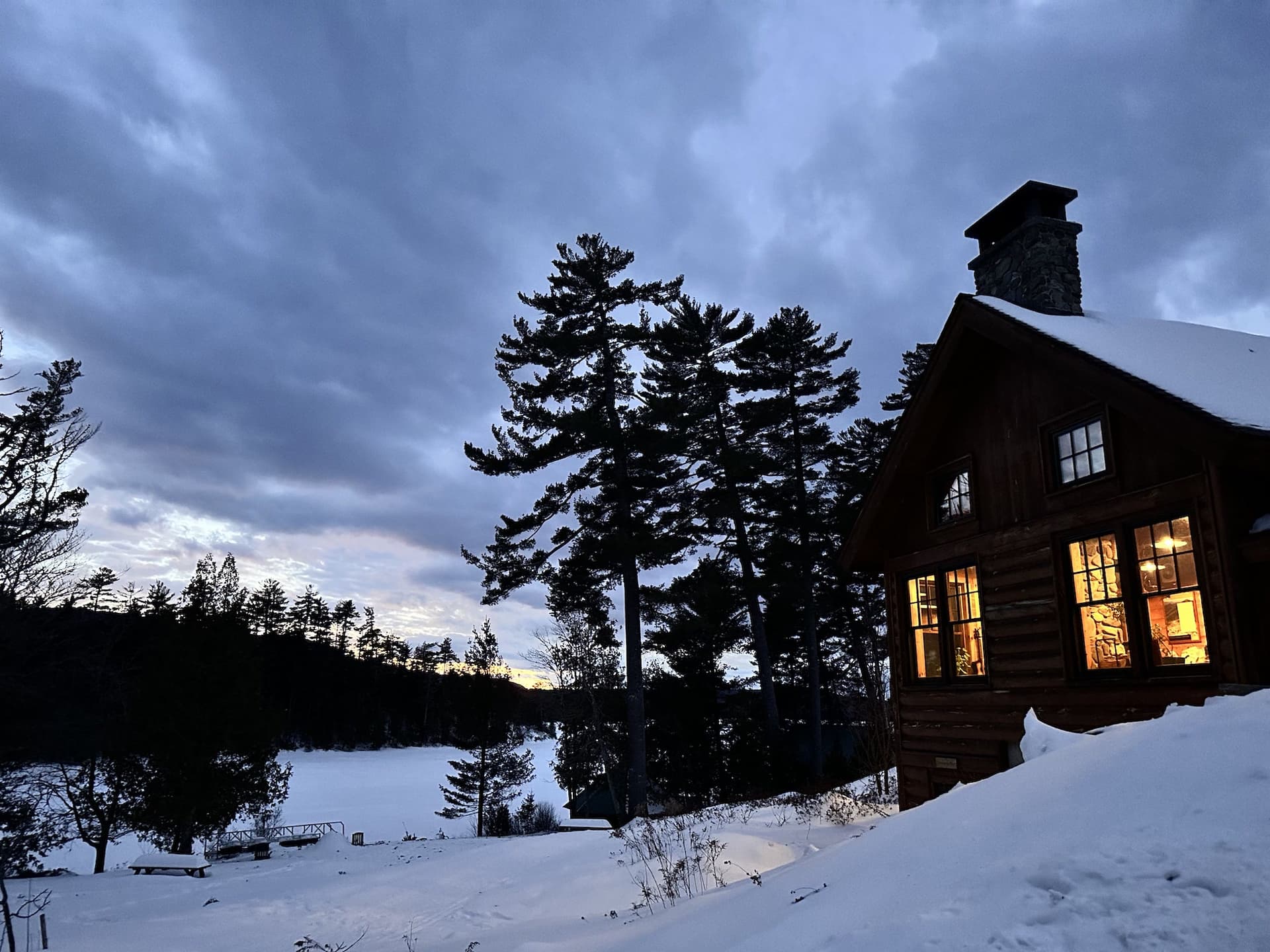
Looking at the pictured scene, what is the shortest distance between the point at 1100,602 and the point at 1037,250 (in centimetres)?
610

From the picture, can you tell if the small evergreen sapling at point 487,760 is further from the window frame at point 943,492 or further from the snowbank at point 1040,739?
the snowbank at point 1040,739

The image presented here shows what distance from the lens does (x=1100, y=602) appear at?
9.49 meters

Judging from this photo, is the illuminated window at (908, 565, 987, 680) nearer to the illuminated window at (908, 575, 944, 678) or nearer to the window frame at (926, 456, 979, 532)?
the illuminated window at (908, 575, 944, 678)

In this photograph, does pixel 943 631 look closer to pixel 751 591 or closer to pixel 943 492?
pixel 943 492

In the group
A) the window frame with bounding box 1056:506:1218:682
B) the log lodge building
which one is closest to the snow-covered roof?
the log lodge building

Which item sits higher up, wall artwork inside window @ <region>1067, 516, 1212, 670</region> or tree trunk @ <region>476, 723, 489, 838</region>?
wall artwork inside window @ <region>1067, 516, 1212, 670</region>


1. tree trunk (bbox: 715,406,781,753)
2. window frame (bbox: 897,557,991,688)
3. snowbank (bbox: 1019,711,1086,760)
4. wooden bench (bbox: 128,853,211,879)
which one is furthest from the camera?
tree trunk (bbox: 715,406,781,753)

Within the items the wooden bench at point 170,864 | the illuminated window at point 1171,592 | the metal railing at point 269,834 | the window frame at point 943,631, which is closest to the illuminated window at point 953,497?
the window frame at point 943,631

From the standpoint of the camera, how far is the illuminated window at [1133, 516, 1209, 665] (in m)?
8.70

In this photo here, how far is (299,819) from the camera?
117ft

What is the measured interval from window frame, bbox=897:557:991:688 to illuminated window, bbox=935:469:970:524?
0.75 m

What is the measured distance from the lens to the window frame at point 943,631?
11414 mm

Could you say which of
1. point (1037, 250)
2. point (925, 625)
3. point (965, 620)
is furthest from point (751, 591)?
point (1037, 250)

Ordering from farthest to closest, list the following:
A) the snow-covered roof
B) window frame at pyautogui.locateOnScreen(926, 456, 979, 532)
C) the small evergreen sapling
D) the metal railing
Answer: the small evergreen sapling, the metal railing, window frame at pyautogui.locateOnScreen(926, 456, 979, 532), the snow-covered roof
